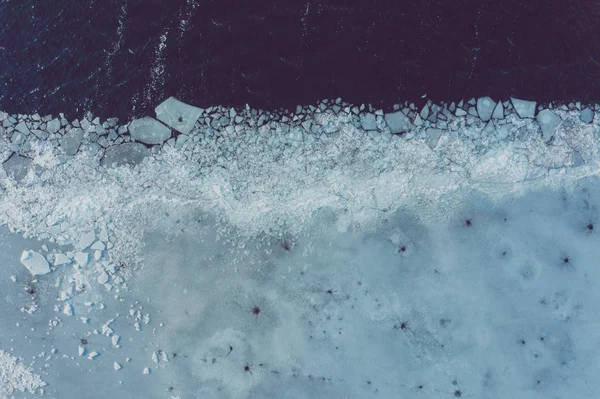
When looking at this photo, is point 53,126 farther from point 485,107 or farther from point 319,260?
point 485,107

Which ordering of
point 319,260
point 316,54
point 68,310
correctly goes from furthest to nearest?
point 316,54
point 68,310
point 319,260

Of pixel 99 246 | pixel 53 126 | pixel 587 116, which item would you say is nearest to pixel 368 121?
pixel 587 116

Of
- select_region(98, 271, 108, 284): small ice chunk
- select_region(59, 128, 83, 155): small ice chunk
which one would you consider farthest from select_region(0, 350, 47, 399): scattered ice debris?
A: select_region(59, 128, 83, 155): small ice chunk

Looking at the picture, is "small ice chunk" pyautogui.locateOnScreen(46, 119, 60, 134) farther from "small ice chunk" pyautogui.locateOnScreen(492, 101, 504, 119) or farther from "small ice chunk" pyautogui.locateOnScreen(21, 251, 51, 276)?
"small ice chunk" pyautogui.locateOnScreen(492, 101, 504, 119)

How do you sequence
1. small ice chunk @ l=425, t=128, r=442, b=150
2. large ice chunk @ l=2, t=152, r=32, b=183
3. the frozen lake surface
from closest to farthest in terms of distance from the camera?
the frozen lake surface < small ice chunk @ l=425, t=128, r=442, b=150 < large ice chunk @ l=2, t=152, r=32, b=183

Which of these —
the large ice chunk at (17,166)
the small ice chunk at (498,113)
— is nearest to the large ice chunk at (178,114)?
the large ice chunk at (17,166)

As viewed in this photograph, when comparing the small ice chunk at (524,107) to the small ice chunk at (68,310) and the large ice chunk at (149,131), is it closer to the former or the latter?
the large ice chunk at (149,131)
